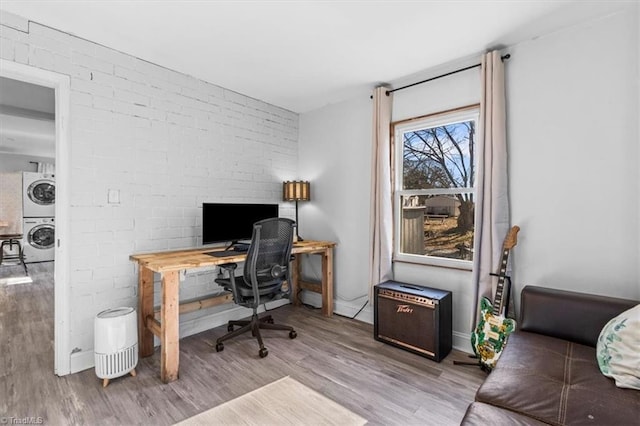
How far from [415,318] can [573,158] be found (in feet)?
5.35

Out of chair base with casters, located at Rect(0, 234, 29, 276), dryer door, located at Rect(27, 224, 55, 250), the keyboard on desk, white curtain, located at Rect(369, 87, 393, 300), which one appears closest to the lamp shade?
white curtain, located at Rect(369, 87, 393, 300)

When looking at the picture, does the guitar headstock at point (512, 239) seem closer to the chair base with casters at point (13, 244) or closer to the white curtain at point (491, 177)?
the white curtain at point (491, 177)

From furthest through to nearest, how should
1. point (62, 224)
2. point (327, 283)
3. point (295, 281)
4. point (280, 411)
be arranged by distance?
point (295, 281) → point (327, 283) → point (62, 224) → point (280, 411)

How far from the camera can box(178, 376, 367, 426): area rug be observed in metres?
1.65

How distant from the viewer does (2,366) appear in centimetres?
218

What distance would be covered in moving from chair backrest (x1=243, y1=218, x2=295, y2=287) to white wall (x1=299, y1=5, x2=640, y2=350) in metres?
1.50

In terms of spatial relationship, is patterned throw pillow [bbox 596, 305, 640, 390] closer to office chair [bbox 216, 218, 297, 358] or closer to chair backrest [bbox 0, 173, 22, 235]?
office chair [bbox 216, 218, 297, 358]

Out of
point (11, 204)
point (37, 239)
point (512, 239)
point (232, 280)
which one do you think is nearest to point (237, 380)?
point (232, 280)

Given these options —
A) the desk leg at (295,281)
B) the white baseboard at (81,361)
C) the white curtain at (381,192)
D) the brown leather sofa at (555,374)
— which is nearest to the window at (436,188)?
the white curtain at (381,192)

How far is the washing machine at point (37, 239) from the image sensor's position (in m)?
6.36

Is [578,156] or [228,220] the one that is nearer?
[578,156]

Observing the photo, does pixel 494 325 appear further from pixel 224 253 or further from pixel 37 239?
pixel 37 239

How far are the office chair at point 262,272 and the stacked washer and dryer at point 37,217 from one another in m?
6.59

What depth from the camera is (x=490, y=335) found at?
2086 mm
